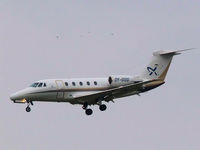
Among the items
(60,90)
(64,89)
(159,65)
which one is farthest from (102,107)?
(159,65)

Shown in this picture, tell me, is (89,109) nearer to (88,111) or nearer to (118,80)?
(88,111)

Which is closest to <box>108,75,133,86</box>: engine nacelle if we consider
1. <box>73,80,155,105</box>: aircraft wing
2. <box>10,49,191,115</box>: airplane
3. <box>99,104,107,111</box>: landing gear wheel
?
<box>10,49,191,115</box>: airplane

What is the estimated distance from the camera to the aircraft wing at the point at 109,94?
51.3m

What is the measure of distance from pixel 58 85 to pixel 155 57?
31.7 ft

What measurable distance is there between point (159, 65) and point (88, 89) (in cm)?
716

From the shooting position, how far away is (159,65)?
56.2 metres

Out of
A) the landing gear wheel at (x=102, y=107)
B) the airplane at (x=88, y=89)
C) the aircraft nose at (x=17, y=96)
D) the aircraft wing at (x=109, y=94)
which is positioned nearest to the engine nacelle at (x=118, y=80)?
the airplane at (x=88, y=89)

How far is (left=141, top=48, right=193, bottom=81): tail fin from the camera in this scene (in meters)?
55.9

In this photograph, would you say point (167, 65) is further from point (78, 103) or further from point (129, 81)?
point (78, 103)

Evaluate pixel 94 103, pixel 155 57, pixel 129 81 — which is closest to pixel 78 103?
pixel 94 103

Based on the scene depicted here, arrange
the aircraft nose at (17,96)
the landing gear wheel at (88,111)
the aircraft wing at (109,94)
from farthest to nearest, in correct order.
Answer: the landing gear wheel at (88,111) → the aircraft wing at (109,94) → the aircraft nose at (17,96)

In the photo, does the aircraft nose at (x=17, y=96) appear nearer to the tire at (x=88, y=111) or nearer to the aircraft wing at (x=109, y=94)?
the aircraft wing at (x=109, y=94)

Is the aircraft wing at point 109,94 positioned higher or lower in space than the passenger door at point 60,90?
lower

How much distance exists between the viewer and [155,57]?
56438 millimetres
